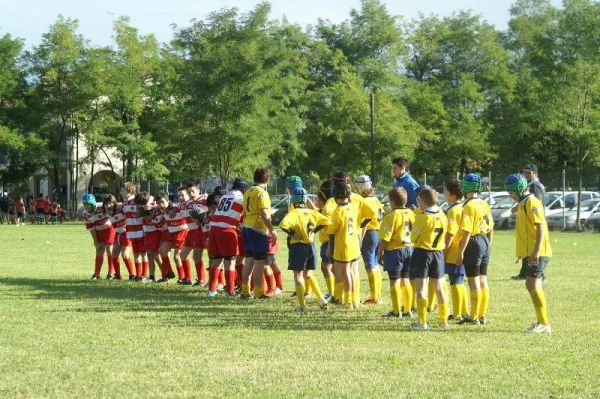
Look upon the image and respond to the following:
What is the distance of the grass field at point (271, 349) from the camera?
7629 mm

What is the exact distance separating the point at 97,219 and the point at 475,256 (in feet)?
29.5

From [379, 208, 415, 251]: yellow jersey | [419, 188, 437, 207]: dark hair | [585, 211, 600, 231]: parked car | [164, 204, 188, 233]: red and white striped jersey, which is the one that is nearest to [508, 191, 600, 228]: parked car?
[585, 211, 600, 231]: parked car

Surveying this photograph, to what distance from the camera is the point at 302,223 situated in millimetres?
13109

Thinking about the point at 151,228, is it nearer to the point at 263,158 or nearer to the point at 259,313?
the point at 259,313

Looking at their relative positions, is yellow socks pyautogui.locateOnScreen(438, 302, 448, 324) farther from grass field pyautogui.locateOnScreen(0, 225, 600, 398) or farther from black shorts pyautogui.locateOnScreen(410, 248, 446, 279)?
black shorts pyautogui.locateOnScreen(410, 248, 446, 279)

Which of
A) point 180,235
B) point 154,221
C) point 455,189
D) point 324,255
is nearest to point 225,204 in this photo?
point 324,255

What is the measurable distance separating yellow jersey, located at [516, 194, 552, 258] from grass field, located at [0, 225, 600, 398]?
0.96m

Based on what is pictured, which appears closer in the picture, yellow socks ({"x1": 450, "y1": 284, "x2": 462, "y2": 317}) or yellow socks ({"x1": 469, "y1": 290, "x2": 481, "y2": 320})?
yellow socks ({"x1": 469, "y1": 290, "x2": 481, "y2": 320})

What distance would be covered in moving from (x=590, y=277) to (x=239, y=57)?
29.5 m

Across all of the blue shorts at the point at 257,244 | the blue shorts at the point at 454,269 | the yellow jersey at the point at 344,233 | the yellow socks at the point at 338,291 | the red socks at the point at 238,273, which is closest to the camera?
the blue shorts at the point at 454,269

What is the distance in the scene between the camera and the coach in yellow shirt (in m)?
10.7

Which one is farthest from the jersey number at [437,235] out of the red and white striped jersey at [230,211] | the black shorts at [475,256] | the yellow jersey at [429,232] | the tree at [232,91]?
the tree at [232,91]

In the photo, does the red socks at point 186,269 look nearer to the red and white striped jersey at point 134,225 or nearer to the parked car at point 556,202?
the red and white striped jersey at point 134,225

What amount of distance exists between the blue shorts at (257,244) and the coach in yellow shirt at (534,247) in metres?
4.27
